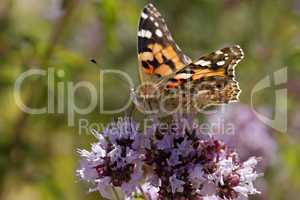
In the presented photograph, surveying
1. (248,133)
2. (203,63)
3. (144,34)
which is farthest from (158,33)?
(248,133)

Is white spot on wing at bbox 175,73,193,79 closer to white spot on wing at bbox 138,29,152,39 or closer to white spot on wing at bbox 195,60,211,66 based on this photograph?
white spot on wing at bbox 195,60,211,66

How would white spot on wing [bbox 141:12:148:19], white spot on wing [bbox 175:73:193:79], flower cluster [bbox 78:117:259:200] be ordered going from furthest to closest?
white spot on wing [bbox 141:12:148:19], white spot on wing [bbox 175:73:193:79], flower cluster [bbox 78:117:259:200]

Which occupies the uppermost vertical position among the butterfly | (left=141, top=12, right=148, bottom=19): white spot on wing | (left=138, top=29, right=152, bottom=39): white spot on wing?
(left=141, top=12, right=148, bottom=19): white spot on wing

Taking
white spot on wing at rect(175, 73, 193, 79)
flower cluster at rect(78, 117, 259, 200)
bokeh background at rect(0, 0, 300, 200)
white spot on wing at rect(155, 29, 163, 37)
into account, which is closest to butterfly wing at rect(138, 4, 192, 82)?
white spot on wing at rect(155, 29, 163, 37)

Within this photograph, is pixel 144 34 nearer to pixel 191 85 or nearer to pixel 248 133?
pixel 191 85

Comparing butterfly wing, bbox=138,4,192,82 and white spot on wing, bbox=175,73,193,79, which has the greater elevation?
butterfly wing, bbox=138,4,192,82

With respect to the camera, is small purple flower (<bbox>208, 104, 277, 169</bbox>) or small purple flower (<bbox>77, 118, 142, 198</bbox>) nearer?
small purple flower (<bbox>77, 118, 142, 198</bbox>)
